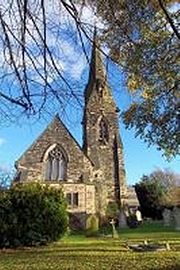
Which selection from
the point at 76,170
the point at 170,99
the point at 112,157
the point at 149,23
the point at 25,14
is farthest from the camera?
the point at 112,157

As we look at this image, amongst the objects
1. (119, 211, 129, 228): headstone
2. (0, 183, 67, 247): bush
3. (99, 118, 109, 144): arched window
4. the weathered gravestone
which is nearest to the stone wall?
(99, 118, 109, 144): arched window

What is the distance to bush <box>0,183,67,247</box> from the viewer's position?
906 inches

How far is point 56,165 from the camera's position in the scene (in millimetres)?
50969

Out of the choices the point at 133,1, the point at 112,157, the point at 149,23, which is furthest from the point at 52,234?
the point at 112,157

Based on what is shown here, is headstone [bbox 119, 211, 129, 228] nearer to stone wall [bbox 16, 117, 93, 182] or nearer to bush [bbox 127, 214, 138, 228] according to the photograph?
bush [bbox 127, 214, 138, 228]

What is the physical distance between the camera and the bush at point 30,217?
906 inches

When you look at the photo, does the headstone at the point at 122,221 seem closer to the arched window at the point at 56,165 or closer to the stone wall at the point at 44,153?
the stone wall at the point at 44,153

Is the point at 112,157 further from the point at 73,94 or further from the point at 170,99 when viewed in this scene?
the point at 73,94

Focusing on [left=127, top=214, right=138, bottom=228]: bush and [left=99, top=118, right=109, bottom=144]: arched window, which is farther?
[left=127, top=214, right=138, bottom=228]: bush

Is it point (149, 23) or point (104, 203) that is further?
point (104, 203)

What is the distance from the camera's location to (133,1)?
42.8 ft

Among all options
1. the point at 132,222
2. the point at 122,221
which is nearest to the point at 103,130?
the point at 122,221

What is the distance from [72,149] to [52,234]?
27.8 meters

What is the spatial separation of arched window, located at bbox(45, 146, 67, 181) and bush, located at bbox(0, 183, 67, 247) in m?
25.3
